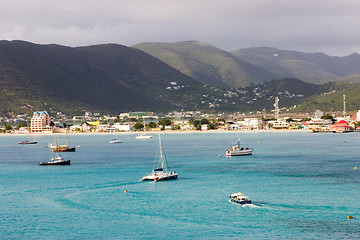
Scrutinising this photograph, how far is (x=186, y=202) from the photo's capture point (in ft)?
273

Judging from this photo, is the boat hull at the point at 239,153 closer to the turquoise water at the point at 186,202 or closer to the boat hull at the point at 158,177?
the turquoise water at the point at 186,202

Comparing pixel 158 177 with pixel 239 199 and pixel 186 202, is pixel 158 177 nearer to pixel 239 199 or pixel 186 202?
pixel 186 202

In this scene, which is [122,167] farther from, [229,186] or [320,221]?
[320,221]

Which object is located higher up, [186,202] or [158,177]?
[158,177]

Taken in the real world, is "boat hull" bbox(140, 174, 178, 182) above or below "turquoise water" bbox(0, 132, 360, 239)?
above

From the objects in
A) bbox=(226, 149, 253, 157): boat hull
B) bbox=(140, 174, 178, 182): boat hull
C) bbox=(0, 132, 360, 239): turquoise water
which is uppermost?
bbox=(226, 149, 253, 157): boat hull

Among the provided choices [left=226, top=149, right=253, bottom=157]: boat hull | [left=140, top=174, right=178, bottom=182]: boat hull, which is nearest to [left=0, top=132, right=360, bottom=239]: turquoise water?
[left=140, top=174, right=178, bottom=182]: boat hull

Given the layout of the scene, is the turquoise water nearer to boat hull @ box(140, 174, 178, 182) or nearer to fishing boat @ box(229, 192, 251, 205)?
fishing boat @ box(229, 192, 251, 205)

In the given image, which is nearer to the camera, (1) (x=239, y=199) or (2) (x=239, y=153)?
(1) (x=239, y=199)

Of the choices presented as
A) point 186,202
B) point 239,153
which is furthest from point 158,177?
point 239,153

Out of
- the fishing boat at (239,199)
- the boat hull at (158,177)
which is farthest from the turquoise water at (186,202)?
the boat hull at (158,177)

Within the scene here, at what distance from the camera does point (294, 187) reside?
94.4 metres

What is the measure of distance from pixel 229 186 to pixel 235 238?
33.1m

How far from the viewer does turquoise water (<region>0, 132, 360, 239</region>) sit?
6750 centimetres
